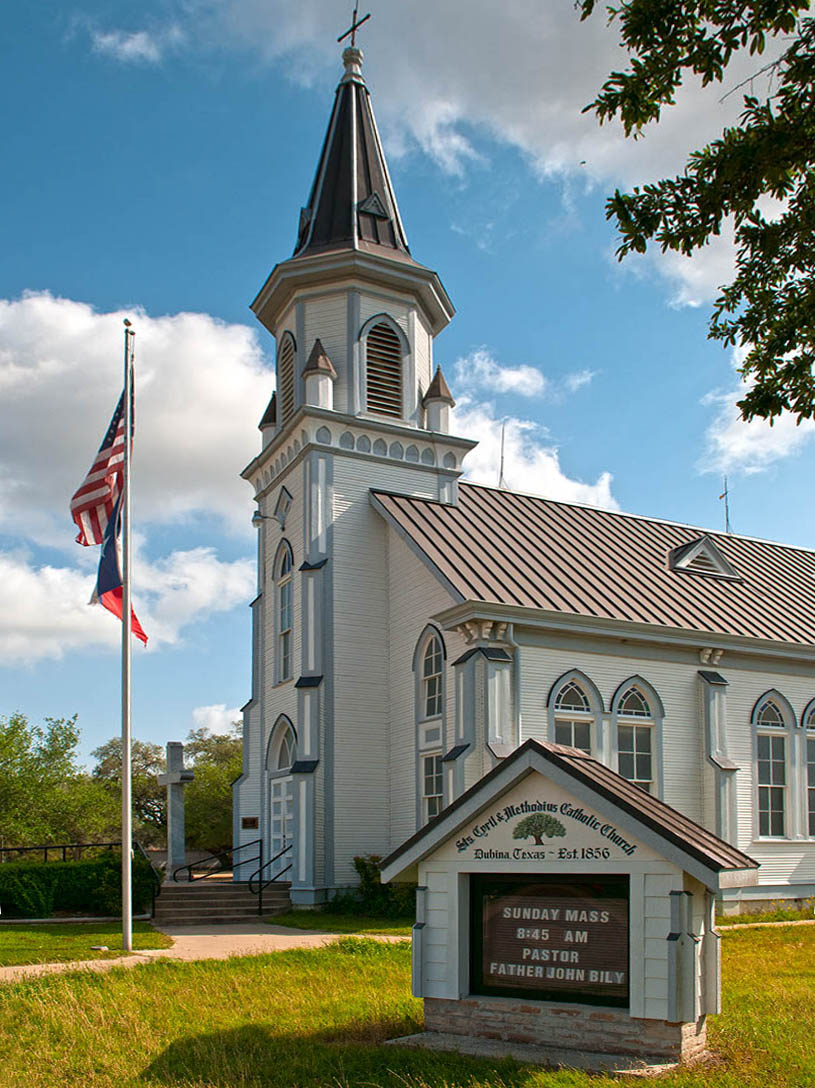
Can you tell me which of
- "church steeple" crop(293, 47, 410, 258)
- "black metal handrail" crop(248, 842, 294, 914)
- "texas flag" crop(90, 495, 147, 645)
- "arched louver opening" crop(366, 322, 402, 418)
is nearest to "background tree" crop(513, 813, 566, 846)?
"texas flag" crop(90, 495, 147, 645)

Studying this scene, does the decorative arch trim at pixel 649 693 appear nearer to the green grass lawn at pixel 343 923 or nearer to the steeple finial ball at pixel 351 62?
the green grass lawn at pixel 343 923

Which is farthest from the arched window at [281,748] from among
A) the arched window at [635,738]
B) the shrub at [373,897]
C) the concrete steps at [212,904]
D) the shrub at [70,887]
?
the arched window at [635,738]

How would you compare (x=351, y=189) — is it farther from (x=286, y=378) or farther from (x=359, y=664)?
(x=359, y=664)

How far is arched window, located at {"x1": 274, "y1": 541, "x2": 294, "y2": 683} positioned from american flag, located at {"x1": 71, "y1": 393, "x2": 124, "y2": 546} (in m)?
8.75

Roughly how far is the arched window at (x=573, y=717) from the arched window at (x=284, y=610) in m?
6.79

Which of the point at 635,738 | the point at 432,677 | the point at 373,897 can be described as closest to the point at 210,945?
the point at 373,897

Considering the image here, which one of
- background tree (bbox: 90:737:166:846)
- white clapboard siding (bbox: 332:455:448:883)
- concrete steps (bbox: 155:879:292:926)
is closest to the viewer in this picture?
concrete steps (bbox: 155:879:292:926)

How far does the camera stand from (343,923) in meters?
20.3

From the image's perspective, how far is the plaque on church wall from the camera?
9.12 m

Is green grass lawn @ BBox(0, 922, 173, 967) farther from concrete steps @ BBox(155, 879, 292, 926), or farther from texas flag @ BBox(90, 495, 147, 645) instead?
texas flag @ BBox(90, 495, 147, 645)

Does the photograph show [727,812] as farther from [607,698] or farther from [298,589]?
[298,589]

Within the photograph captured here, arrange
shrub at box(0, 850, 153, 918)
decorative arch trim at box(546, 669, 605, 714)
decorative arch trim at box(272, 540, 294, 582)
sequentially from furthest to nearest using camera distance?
decorative arch trim at box(272, 540, 294, 582) < decorative arch trim at box(546, 669, 605, 714) < shrub at box(0, 850, 153, 918)

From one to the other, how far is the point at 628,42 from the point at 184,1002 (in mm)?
10446

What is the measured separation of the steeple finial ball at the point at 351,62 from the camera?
30.4 meters
